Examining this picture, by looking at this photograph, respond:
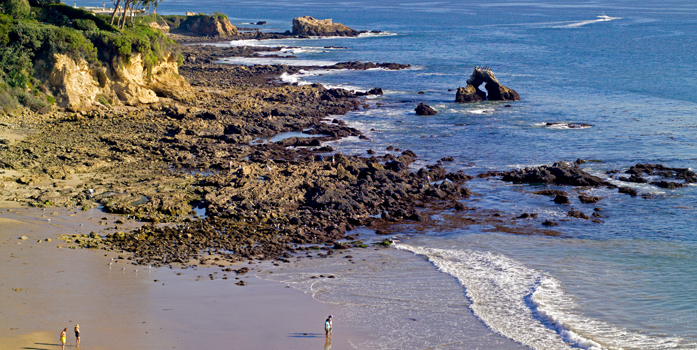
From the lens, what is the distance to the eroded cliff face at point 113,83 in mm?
45125

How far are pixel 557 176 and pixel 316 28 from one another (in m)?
101

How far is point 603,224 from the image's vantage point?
95.5 ft

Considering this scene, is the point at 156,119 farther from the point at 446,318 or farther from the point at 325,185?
the point at 446,318

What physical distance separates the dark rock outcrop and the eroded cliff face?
30.9 meters

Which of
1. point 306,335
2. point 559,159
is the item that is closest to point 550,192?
point 559,159

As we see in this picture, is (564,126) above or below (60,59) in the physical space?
below

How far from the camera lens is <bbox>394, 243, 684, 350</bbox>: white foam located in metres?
18.8

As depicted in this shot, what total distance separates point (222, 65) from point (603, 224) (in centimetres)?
5960

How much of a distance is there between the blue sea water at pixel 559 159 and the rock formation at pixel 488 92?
72.9 inches

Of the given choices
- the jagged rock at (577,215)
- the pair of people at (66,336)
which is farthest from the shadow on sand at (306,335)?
the jagged rock at (577,215)

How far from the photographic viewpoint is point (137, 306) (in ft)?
64.1

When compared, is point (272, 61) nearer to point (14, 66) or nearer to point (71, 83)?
point (71, 83)

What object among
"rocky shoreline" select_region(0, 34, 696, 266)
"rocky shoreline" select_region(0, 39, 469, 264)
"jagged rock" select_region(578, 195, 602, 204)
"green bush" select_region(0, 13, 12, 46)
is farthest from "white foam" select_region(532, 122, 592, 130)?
"green bush" select_region(0, 13, 12, 46)

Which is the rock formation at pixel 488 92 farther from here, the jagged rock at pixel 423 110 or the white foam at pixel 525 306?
the white foam at pixel 525 306
